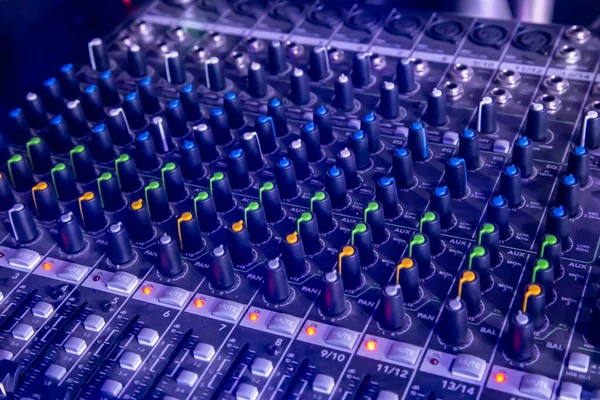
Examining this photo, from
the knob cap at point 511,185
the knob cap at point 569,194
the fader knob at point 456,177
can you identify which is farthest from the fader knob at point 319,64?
the knob cap at point 569,194

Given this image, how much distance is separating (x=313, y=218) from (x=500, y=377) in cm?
58

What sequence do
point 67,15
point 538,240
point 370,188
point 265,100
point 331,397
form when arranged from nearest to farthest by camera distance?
point 331,397 → point 538,240 → point 370,188 → point 265,100 → point 67,15

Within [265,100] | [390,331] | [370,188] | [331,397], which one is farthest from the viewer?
[265,100]

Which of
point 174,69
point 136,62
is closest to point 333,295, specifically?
point 174,69

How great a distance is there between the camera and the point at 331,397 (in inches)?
70.6

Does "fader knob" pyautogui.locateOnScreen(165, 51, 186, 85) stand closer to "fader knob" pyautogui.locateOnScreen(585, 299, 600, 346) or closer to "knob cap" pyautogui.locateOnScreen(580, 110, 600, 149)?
"knob cap" pyautogui.locateOnScreen(580, 110, 600, 149)

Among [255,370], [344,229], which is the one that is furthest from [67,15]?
[255,370]

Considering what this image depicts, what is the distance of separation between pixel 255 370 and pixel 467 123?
1008mm

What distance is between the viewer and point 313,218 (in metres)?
2.08

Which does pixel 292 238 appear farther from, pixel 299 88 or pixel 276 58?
pixel 276 58

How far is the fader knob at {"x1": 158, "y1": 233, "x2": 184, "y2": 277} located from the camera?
2.07 metres

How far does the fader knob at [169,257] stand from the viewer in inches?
81.5

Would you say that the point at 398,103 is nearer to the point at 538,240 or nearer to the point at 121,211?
the point at 538,240

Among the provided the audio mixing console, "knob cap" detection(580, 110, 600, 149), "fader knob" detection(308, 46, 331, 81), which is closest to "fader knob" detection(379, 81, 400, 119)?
the audio mixing console
